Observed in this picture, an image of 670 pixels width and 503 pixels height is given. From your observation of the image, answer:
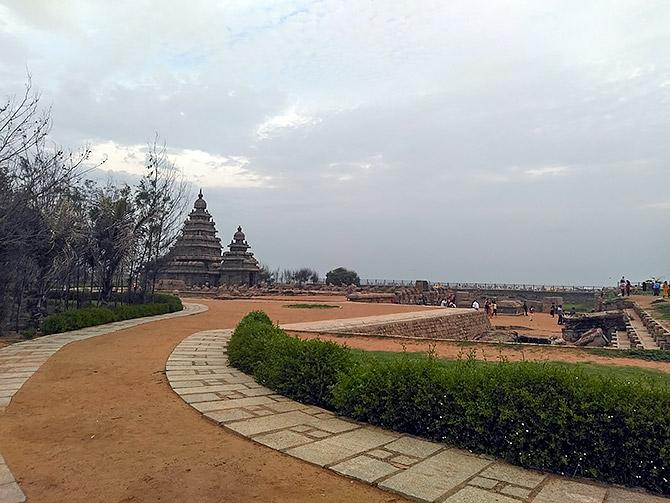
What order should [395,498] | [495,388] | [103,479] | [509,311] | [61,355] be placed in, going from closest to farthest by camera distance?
[395,498] < [103,479] < [495,388] < [61,355] < [509,311]

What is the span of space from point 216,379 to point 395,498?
4.37 metres

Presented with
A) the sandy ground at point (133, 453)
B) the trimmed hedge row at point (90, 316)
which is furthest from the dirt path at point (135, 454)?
the trimmed hedge row at point (90, 316)

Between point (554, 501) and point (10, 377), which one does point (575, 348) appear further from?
point (10, 377)

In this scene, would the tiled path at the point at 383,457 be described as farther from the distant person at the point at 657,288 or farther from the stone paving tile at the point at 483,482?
the distant person at the point at 657,288

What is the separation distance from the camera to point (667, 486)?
360 centimetres

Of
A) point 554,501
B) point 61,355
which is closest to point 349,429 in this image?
point 554,501

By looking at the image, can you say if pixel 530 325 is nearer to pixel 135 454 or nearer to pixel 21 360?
pixel 21 360

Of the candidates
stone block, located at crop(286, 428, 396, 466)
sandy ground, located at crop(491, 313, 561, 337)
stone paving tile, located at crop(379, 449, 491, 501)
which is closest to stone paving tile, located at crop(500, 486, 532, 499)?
stone paving tile, located at crop(379, 449, 491, 501)

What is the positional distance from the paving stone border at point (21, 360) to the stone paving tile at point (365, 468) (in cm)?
228

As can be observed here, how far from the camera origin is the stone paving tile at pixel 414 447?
4.25 m

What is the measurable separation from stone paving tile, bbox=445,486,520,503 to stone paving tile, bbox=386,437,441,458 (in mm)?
745

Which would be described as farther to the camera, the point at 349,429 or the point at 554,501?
the point at 349,429

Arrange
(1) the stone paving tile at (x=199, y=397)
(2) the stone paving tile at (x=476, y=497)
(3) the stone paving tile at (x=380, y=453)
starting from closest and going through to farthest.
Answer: (2) the stone paving tile at (x=476, y=497), (3) the stone paving tile at (x=380, y=453), (1) the stone paving tile at (x=199, y=397)

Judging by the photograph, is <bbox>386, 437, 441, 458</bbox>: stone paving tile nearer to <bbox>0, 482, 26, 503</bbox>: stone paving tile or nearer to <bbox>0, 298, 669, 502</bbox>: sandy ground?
<bbox>0, 298, 669, 502</bbox>: sandy ground
